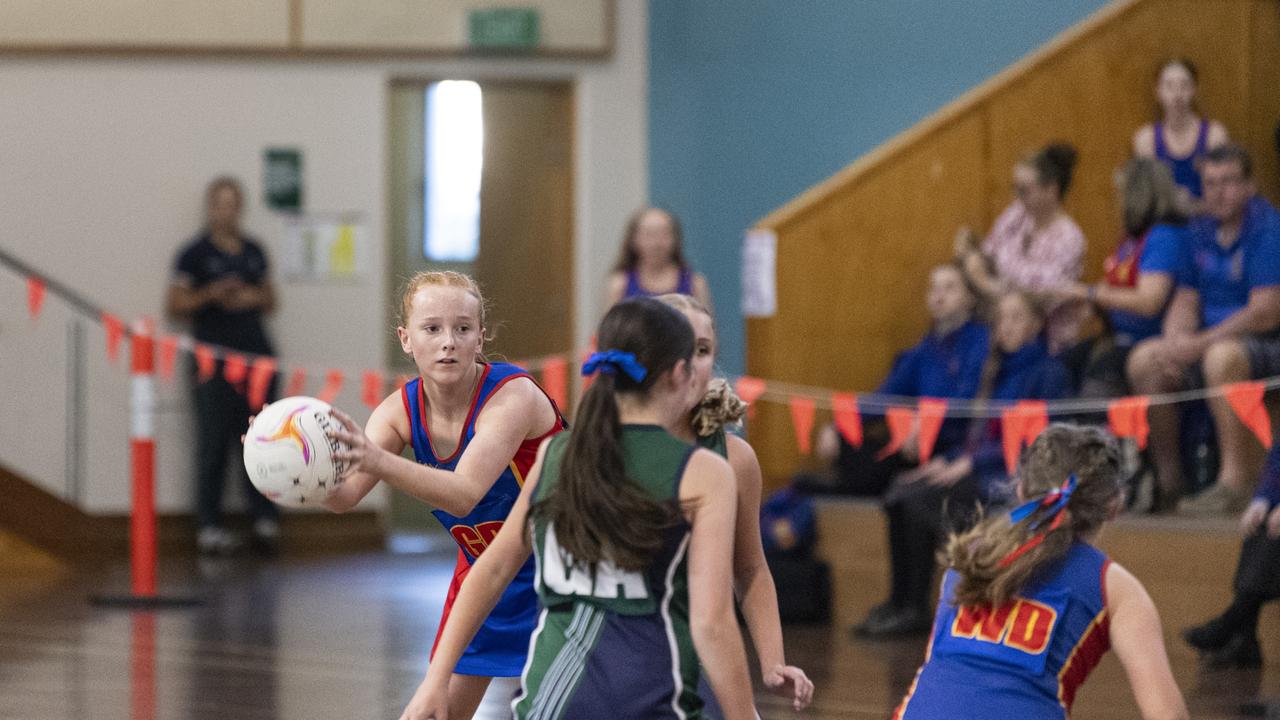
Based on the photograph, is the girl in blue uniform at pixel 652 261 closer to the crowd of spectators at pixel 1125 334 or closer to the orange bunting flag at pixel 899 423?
the crowd of spectators at pixel 1125 334

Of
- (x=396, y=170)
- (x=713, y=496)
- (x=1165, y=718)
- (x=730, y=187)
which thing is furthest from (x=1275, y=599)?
(x=396, y=170)

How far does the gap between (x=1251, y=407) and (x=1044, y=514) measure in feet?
9.91

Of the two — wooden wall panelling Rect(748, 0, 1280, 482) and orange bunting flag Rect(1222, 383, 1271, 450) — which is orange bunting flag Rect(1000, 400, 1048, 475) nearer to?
orange bunting flag Rect(1222, 383, 1271, 450)

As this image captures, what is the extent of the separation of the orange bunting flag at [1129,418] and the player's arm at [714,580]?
3.90 m

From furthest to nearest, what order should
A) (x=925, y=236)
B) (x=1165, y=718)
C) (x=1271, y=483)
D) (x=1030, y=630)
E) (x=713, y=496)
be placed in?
(x=925, y=236)
(x=1271, y=483)
(x=1030, y=630)
(x=1165, y=718)
(x=713, y=496)

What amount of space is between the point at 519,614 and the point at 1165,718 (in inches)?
52.5

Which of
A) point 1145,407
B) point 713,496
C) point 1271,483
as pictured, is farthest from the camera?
point 1145,407

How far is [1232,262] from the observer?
6.41 m

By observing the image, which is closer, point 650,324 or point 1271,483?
point 650,324

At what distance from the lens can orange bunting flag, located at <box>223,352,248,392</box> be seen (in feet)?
29.3

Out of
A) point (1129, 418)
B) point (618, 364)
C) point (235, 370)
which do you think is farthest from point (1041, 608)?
point (235, 370)

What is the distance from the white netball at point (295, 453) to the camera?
9.06 feet

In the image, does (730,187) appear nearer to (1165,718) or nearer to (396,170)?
(396,170)

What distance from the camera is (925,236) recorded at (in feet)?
25.3
